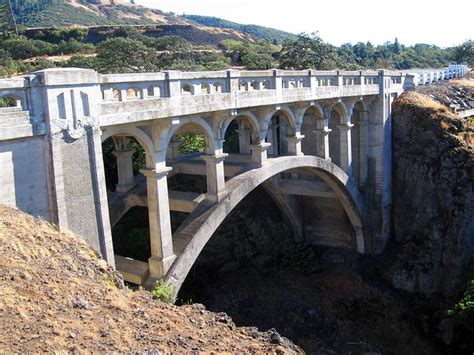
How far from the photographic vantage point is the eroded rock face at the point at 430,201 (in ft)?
73.6

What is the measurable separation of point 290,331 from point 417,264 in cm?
664

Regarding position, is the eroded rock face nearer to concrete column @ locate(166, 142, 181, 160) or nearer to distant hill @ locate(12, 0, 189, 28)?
concrete column @ locate(166, 142, 181, 160)

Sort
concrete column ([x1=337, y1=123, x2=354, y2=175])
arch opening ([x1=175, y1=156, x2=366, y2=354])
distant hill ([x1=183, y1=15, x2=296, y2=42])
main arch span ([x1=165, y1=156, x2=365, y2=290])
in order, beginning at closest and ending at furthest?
main arch span ([x1=165, y1=156, x2=365, y2=290]) < concrete column ([x1=337, y1=123, x2=354, y2=175]) < arch opening ([x1=175, y1=156, x2=366, y2=354]) < distant hill ([x1=183, y1=15, x2=296, y2=42])

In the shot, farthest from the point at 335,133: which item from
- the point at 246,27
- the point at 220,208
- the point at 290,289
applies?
the point at 246,27

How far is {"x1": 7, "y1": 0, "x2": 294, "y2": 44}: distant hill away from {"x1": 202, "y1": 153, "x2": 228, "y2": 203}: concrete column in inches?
2679

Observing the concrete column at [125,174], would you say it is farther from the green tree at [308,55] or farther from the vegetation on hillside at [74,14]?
the vegetation on hillside at [74,14]

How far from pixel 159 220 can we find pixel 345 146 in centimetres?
1286

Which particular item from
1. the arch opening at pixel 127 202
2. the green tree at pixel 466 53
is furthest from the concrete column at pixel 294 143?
the green tree at pixel 466 53

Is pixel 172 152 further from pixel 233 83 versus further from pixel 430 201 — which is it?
pixel 430 201

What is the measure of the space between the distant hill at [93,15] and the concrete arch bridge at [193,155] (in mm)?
59431

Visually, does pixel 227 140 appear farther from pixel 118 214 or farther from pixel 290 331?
pixel 118 214

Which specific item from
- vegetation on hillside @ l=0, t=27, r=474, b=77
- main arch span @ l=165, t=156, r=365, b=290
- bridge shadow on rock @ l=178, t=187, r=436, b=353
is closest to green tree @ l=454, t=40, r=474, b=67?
vegetation on hillside @ l=0, t=27, r=474, b=77

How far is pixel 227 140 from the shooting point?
29.3 metres

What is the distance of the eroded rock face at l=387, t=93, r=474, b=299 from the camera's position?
2242cm
